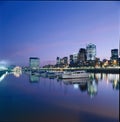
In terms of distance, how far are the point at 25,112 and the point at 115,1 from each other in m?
4.61

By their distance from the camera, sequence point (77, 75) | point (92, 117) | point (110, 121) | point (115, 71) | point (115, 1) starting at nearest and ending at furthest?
1. point (115, 1)
2. point (110, 121)
3. point (92, 117)
4. point (77, 75)
5. point (115, 71)

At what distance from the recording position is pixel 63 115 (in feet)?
19.8

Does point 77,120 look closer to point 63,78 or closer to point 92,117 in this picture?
point 92,117

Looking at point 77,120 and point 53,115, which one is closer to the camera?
point 77,120

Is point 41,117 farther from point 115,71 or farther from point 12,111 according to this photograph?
point 115,71

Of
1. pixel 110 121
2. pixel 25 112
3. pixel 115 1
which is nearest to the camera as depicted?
pixel 115 1

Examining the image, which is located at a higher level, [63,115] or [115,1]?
[115,1]

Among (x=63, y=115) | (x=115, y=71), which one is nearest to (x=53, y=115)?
(x=63, y=115)

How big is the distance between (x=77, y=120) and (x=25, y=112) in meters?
1.86

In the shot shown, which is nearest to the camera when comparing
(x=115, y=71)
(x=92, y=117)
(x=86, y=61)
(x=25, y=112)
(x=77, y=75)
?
(x=92, y=117)

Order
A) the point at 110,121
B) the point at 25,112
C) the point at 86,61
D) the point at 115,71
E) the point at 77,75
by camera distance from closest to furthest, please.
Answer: the point at 110,121 → the point at 25,112 → the point at 77,75 → the point at 115,71 → the point at 86,61

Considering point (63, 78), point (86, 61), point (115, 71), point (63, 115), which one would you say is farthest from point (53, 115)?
point (86, 61)

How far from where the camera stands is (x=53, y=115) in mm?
6160

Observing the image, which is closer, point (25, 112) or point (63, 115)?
point (63, 115)
